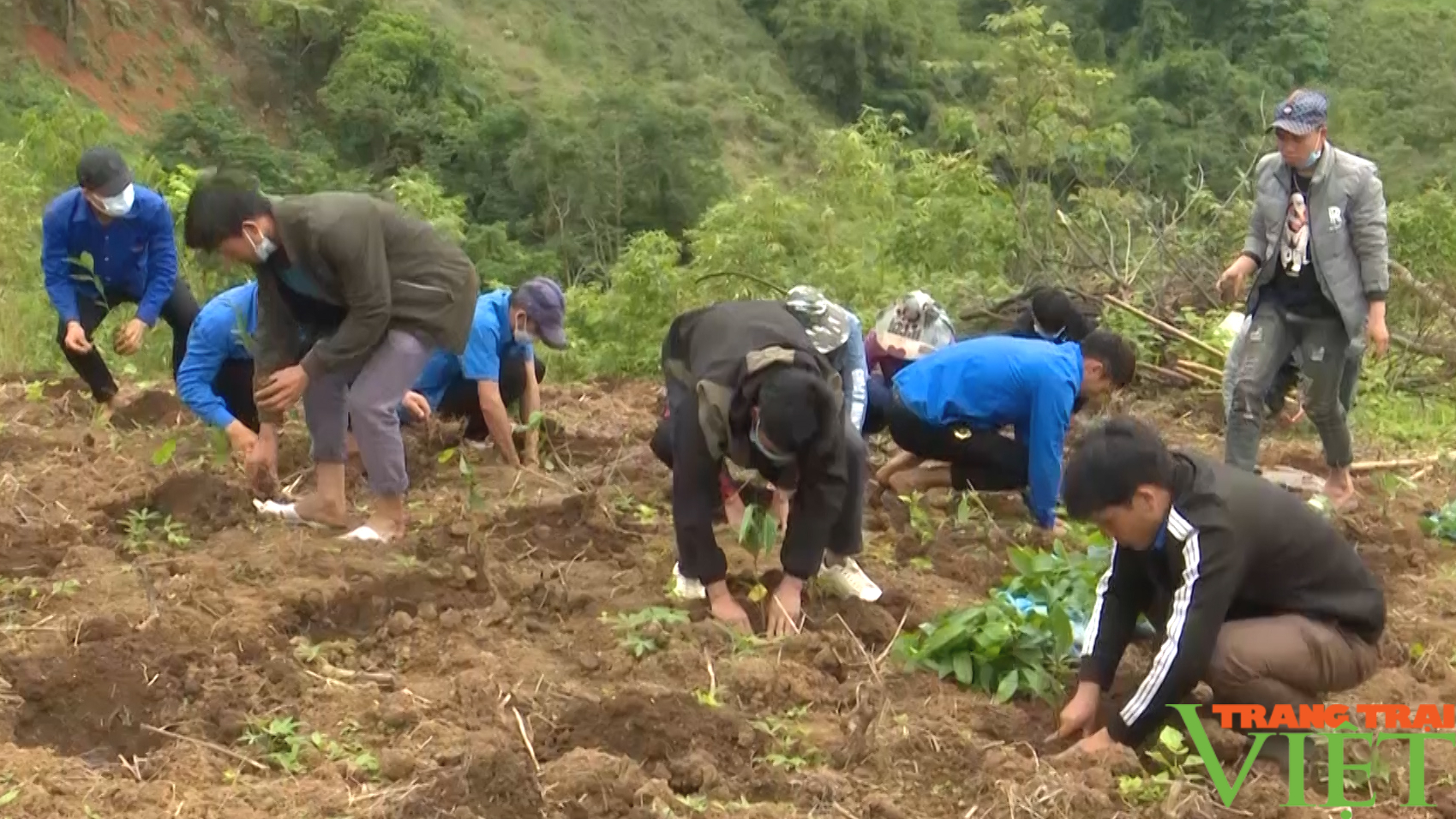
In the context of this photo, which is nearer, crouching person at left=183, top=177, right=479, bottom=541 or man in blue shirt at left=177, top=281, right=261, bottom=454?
crouching person at left=183, top=177, right=479, bottom=541

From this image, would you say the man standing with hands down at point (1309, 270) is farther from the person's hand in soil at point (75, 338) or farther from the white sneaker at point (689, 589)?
the person's hand in soil at point (75, 338)

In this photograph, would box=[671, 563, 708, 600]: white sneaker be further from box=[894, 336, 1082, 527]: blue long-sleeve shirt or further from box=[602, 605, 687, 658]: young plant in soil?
box=[894, 336, 1082, 527]: blue long-sleeve shirt

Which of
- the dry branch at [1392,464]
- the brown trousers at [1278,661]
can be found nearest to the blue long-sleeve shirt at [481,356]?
the brown trousers at [1278,661]

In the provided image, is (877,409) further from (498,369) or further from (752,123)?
(752,123)

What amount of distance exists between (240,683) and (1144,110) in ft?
96.0

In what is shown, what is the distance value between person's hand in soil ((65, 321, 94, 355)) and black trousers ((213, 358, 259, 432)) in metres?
0.74

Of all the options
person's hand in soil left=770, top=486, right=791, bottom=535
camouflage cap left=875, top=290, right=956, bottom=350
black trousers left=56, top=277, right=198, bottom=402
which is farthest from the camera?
camouflage cap left=875, top=290, right=956, bottom=350

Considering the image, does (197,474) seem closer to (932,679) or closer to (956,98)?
(932,679)

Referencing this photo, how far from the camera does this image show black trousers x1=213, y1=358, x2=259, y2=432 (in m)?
5.48

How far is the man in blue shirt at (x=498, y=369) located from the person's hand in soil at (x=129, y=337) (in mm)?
1004

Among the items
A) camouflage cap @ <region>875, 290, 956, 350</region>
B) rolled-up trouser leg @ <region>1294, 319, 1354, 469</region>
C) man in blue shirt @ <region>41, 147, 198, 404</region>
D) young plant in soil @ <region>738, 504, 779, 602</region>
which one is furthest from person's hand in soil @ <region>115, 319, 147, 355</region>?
rolled-up trouser leg @ <region>1294, 319, 1354, 469</region>

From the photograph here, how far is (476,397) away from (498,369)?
0.32 meters

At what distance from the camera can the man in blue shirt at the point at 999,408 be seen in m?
5.07

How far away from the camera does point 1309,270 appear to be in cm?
529
